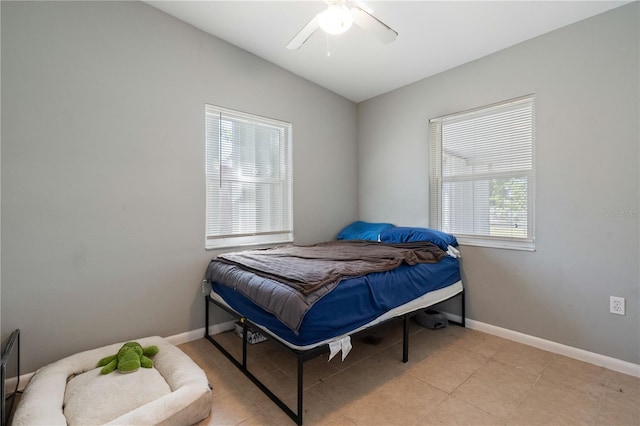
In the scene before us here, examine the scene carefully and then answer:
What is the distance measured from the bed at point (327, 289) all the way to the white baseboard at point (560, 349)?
0.75 ft

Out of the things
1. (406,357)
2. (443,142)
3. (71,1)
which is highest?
(71,1)

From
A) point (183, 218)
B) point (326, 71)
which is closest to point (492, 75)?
point (326, 71)

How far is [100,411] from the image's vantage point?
1.43 meters

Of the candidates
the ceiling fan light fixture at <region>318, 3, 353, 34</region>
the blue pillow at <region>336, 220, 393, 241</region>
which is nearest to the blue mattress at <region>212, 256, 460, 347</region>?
the blue pillow at <region>336, 220, 393, 241</region>

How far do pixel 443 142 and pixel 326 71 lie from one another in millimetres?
1510

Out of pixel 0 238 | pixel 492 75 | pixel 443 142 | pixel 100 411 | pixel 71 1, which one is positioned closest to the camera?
pixel 100 411

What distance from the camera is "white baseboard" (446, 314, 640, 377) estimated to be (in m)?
2.05

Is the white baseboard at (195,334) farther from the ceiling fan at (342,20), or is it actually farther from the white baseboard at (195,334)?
the ceiling fan at (342,20)

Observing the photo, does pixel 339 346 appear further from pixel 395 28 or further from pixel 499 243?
pixel 395 28

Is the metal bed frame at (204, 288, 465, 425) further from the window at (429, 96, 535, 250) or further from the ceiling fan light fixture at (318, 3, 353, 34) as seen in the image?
Result: the ceiling fan light fixture at (318, 3, 353, 34)

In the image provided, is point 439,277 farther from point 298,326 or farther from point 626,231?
point 298,326

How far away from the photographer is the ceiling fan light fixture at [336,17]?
1659 millimetres

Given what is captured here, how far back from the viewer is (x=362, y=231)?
354 cm

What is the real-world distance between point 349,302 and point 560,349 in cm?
194
